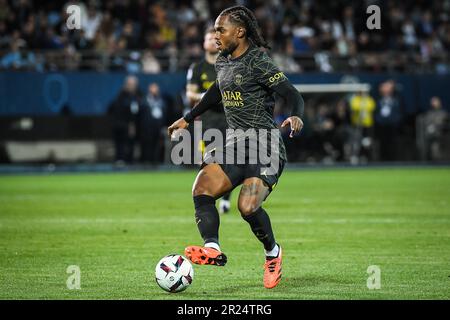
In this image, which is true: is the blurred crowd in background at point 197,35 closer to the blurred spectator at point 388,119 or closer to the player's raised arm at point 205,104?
the blurred spectator at point 388,119

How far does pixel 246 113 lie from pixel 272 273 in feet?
4.89

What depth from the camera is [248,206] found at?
8.84 metres

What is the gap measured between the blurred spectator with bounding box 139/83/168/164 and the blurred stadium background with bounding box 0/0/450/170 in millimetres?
44

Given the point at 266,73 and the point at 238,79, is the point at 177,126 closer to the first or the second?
the point at 238,79

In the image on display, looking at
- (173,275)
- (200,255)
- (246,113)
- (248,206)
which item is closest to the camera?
(200,255)

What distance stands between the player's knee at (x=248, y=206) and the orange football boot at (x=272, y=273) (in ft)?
1.77

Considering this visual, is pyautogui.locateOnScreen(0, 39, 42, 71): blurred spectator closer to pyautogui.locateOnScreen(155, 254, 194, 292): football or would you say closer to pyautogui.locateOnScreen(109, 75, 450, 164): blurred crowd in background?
pyautogui.locateOnScreen(109, 75, 450, 164): blurred crowd in background

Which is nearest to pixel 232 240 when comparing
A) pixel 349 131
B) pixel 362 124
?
pixel 349 131

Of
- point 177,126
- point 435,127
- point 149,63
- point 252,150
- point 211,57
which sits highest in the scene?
point 211,57

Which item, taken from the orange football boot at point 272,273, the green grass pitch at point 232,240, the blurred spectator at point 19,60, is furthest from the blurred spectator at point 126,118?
the orange football boot at point 272,273

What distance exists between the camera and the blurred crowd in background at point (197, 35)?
27.4 m

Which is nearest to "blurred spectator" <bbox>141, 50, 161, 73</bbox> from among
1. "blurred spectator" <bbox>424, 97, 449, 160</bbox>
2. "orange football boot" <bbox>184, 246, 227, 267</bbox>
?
"blurred spectator" <bbox>424, 97, 449, 160</bbox>

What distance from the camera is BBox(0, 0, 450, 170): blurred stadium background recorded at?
27.6m

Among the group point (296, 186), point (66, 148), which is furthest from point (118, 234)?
point (66, 148)
